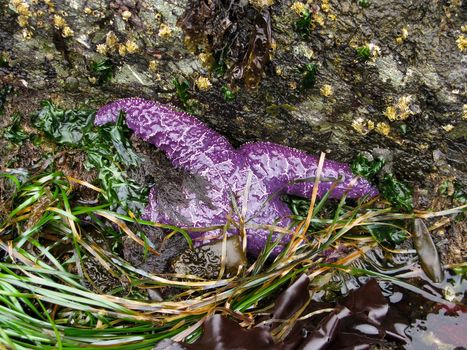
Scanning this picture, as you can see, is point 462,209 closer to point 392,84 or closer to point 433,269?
point 433,269

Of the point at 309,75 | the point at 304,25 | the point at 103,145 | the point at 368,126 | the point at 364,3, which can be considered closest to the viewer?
the point at 364,3

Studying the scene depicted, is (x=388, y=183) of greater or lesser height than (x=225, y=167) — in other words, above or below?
above

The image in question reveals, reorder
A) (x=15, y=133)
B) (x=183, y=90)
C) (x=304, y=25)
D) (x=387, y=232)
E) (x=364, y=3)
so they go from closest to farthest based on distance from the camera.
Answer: (x=364, y=3)
(x=304, y=25)
(x=183, y=90)
(x=387, y=232)
(x=15, y=133)

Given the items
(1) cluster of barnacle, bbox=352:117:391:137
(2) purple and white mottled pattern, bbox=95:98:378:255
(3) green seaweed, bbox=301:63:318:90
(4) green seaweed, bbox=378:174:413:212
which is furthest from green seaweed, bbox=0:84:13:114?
(4) green seaweed, bbox=378:174:413:212

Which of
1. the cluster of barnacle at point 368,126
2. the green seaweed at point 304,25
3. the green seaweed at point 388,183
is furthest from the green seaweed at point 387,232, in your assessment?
the green seaweed at point 304,25

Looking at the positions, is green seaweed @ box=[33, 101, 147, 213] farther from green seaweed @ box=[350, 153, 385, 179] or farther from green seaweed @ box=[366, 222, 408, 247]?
green seaweed @ box=[366, 222, 408, 247]

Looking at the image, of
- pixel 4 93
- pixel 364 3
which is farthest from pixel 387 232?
pixel 4 93

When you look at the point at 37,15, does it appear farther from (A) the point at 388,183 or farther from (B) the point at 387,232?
(B) the point at 387,232
